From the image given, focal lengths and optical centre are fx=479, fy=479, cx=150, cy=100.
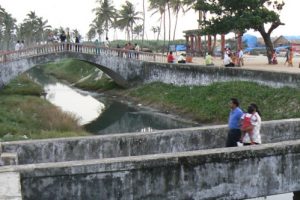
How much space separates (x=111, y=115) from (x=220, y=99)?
7.37 m

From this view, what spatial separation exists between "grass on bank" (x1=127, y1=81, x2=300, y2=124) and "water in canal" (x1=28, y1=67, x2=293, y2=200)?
0.98 metres

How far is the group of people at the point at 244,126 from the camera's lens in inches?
368

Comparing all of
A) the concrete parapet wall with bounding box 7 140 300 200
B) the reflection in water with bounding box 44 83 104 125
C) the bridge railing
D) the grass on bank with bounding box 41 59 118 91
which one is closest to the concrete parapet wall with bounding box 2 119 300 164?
the concrete parapet wall with bounding box 7 140 300 200

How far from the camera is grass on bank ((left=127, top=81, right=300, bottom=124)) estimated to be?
20406mm

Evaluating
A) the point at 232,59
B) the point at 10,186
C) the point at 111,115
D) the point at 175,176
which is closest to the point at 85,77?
the point at 111,115

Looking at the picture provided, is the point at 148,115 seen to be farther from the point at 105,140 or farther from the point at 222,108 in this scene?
the point at 105,140

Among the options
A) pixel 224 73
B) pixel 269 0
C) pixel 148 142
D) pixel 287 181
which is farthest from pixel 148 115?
pixel 287 181

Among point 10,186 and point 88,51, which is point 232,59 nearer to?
point 88,51

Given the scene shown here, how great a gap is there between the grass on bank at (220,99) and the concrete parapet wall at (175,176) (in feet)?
36.2

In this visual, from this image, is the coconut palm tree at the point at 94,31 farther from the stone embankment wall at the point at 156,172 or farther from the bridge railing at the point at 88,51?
the stone embankment wall at the point at 156,172

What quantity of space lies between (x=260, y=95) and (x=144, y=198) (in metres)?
15.7

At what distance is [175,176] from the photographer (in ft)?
25.2

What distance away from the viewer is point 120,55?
37.1 metres

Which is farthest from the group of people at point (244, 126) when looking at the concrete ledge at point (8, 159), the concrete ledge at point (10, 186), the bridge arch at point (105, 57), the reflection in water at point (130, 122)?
the bridge arch at point (105, 57)
